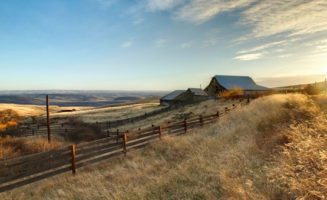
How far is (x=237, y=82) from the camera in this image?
1705 inches

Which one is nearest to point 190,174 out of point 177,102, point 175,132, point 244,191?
point 244,191

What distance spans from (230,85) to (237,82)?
3.01 metres

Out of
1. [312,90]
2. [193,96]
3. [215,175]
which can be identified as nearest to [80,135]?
[215,175]

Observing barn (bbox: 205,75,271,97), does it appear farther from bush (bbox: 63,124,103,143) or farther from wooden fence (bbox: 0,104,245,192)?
wooden fence (bbox: 0,104,245,192)

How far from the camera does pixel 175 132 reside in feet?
41.0

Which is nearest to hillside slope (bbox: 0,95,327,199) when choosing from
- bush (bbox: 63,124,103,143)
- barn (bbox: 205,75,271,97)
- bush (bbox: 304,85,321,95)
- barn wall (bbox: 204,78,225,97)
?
bush (bbox: 63,124,103,143)

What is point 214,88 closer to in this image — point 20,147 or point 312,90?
point 312,90

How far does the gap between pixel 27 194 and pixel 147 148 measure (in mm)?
5236

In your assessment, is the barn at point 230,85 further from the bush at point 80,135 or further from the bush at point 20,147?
the bush at point 20,147

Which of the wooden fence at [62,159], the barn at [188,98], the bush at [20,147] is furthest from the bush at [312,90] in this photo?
the bush at [20,147]

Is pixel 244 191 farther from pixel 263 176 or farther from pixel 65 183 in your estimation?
pixel 65 183

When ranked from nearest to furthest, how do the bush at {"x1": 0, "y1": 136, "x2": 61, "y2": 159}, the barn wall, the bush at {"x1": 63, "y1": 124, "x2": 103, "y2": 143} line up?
the bush at {"x1": 0, "y1": 136, "x2": 61, "y2": 159} → the bush at {"x1": 63, "y1": 124, "x2": 103, "y2": 143} → the barn wall

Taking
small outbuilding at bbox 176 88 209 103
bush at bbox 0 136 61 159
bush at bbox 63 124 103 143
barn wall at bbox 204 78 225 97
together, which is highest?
barn wall at bbox 204 78 225 97

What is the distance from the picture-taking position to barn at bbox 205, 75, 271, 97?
41059 mm
